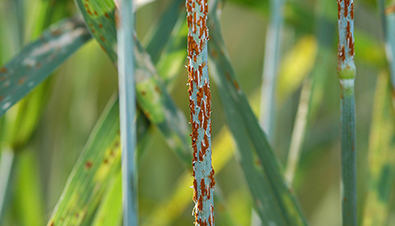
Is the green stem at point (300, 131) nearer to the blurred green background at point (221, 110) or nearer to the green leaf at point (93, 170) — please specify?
the blurred green background at point (221, 110)

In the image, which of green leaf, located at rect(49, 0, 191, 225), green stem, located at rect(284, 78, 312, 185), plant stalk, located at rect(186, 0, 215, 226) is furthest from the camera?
green stem, located at rect(284, 78, 312, 185)

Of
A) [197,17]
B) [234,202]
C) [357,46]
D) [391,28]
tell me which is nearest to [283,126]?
[234,202]

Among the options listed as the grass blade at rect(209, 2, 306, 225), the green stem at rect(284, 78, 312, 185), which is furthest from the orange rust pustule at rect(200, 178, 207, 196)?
the green stem at rect(284, 78, 312, 185)

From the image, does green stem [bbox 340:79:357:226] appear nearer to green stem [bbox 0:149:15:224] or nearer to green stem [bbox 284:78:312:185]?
green stem [bbox 284:78:312:185]

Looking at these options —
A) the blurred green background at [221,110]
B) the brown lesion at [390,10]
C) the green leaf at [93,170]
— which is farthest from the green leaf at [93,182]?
the brown lesion at [390,10]

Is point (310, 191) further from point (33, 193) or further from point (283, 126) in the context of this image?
point (33, 193)

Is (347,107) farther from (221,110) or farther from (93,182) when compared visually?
(221,110)
